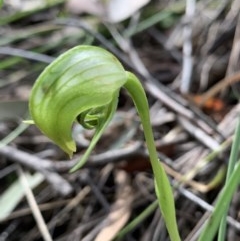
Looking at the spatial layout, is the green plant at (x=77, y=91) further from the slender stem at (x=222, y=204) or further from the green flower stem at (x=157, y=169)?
the slender stem at (x=222, y=204)

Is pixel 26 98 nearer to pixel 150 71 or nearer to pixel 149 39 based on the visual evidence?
pixel 150 71

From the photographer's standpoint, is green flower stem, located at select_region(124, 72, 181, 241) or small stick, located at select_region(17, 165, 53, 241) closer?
green flower stem, located at select_region(124, 72, 181, 241)

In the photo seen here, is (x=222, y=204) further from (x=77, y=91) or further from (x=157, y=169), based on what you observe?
(x=77, y=91)

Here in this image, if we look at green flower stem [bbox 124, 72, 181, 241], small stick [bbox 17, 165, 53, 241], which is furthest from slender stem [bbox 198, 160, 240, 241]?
small stick [bbox 17, 165, 53, 241]

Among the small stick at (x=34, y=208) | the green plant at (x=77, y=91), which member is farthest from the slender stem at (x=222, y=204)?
the small stick at (x=34, y=208)

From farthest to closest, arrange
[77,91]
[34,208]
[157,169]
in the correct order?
[34,208]
[157,169]
[77,91]

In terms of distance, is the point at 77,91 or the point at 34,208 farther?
the point at 34,208

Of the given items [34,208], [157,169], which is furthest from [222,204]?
[34,208]

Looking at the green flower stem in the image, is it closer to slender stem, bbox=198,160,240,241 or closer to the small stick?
slender stem, bbox=198,160,240,241
